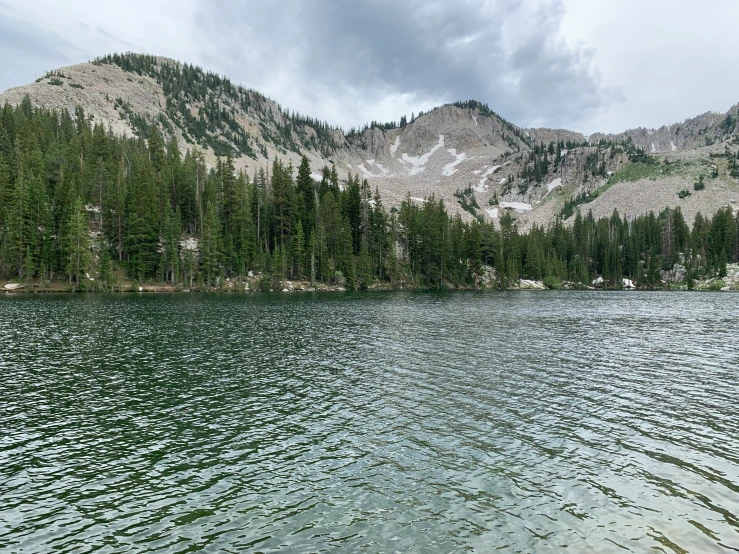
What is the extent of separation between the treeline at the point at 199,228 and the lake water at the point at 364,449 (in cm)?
7942

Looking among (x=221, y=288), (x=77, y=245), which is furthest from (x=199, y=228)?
(x=77, y=245)

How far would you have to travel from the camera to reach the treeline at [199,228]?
106 meters

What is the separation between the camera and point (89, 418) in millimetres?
20531

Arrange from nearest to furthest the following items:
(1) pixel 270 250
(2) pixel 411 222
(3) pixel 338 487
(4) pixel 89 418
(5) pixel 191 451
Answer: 1. (3) pixel 338 487
2. (5) pixel 191 451
3. (4) pixel 89 418
4. (1) pixel 270 250
5. (2) pixel 411 222

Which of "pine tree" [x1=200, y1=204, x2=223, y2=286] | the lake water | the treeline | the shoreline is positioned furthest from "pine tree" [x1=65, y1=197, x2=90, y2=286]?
the lake water

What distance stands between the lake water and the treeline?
261ft

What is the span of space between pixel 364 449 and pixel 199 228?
128971 millimetres

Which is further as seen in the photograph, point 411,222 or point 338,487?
point 411,222

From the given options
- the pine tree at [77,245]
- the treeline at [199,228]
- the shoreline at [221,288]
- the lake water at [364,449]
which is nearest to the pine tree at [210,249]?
the treeline at [199,228]

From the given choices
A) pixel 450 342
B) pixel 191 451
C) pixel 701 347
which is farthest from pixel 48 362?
pixel 701 347

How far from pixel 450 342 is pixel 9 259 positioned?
104 m

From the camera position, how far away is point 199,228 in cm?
13425

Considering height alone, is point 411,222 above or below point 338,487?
above

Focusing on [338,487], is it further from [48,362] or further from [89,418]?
[48,362]
